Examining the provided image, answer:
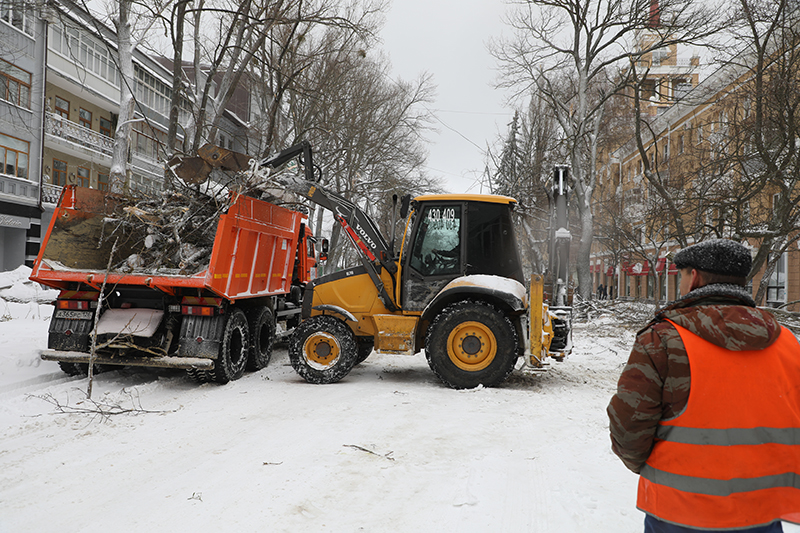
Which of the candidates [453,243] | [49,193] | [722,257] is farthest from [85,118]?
[722,257]

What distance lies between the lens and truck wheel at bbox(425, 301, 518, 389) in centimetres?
730

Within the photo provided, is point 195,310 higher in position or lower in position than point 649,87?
lower

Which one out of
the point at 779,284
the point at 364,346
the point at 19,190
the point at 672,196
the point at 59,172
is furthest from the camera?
the point at 59,172

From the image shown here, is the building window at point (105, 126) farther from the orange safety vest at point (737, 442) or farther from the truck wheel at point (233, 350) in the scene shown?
the orange safety vest at point (737, 442)

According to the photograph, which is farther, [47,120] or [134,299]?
[47,120]

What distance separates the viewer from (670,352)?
2.03 meters

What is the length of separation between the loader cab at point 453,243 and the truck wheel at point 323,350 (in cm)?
97

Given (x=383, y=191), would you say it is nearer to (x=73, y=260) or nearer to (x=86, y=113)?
(x=86, y=113)

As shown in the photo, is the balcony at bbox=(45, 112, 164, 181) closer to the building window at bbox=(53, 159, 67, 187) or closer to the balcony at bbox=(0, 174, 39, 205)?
the building window at bbox=(53, 159, 67, 187)

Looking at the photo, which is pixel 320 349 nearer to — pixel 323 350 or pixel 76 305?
pixel 323 350

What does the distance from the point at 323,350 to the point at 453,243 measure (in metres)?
2.34

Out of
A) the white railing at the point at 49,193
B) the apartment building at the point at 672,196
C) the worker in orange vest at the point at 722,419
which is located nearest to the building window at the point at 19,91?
the white railing at the point at 49,193

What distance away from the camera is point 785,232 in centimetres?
918

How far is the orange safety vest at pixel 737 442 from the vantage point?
1927mm
